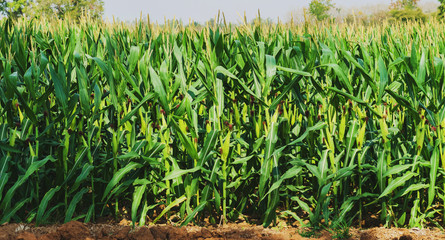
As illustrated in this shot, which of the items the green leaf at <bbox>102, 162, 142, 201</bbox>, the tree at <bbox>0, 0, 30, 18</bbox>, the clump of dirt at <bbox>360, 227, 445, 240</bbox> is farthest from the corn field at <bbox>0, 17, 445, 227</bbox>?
the tree at <bbox>0, 0, 30, 18</bbox>

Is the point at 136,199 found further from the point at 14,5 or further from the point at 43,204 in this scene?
the point at 14,5

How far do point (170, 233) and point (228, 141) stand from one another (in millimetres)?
769

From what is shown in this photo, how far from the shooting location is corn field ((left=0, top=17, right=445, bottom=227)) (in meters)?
3.11

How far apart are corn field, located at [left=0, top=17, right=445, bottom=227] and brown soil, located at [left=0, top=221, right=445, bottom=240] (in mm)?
135

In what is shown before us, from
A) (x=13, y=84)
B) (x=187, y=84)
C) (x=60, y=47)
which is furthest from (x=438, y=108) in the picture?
(x=60, y=47)

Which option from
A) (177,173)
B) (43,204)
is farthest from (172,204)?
(43,204)

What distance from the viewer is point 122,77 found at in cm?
321

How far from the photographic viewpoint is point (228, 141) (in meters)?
3.15

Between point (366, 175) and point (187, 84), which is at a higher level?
point (187, 84)

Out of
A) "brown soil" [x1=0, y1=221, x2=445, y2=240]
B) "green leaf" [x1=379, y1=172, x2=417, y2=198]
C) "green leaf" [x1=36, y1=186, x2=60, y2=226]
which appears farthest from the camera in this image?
"green leaf" [x1=36, y1=186, x2=60, y2=226]

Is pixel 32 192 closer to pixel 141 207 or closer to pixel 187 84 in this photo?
pixel 141 207

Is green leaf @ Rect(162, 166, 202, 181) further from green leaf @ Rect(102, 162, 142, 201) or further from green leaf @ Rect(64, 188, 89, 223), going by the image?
green leaf @ Rect(64, 188, 89, 223)

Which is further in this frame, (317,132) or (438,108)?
(317,132)

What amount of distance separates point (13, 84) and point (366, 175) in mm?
2677
